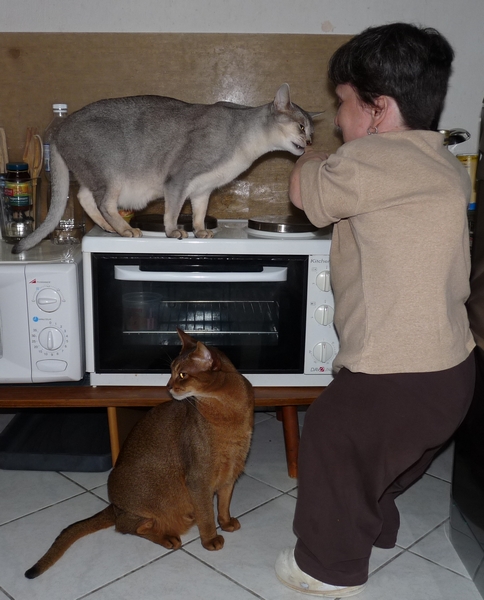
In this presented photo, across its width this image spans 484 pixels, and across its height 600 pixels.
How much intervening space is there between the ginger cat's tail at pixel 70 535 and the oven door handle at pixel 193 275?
58 centimetres

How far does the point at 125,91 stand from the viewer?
2.04 metres

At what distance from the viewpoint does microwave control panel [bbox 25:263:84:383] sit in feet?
5.45

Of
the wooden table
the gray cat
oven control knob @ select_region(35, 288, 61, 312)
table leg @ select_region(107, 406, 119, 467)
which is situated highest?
the gray cat

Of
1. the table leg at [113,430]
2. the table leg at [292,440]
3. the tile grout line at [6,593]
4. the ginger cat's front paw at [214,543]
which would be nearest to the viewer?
the tile grout line at [6,593]

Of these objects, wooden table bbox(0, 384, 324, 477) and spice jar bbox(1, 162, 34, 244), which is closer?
wooden table bbox(0, 384, 324, 477)

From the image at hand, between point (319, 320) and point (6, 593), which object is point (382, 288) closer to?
point (319, 320)

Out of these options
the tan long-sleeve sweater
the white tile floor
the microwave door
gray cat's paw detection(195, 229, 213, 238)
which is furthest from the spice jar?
the tan long-sleeve sweater

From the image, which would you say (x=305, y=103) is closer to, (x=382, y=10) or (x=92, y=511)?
(x=382, y=10)

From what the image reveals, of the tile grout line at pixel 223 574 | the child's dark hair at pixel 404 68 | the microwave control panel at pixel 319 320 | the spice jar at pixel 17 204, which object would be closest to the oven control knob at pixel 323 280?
the microwave control panel at pixel 319 320

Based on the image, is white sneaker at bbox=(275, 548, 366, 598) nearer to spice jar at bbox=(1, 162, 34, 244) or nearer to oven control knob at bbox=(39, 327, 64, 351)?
oven control knob at bbox=(39, 327, 64, 351)

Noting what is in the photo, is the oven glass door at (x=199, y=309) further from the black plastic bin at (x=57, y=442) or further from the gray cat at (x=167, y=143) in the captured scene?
the black plastic bin at (x=57, y=442)

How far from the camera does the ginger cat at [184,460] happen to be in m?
1.47

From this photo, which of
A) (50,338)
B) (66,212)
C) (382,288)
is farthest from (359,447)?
(66,212)

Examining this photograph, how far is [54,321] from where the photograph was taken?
168cm
